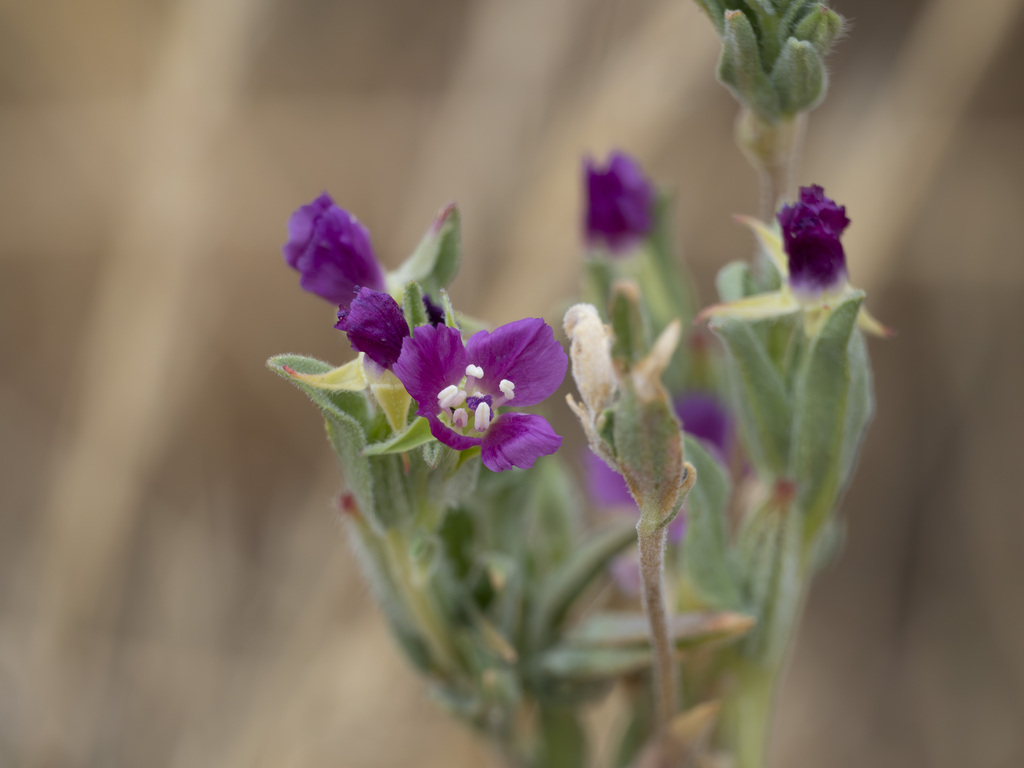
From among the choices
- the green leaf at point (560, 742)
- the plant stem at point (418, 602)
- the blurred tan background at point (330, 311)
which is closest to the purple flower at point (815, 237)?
the plant stem at point (418, 602)

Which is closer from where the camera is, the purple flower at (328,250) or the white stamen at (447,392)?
the white stamen at (447,392)

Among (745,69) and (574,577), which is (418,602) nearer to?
(574,577)

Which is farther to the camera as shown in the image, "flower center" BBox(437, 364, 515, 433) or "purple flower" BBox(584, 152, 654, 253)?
"purple flower" BBox(584, 152, 654, 253)

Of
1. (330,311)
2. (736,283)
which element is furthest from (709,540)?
(330,311)

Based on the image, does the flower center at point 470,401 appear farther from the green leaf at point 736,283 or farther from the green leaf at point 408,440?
the green leaf at point 736,283

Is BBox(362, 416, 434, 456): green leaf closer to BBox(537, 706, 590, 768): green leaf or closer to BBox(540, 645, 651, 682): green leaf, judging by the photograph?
BBox(540, 645, 651, 682): green leaf

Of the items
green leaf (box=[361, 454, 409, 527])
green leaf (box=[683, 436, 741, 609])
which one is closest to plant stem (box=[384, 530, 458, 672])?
green leaf (box=[361, 454, 409, 527])
